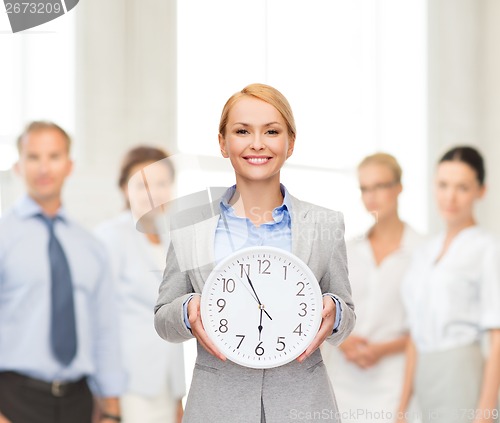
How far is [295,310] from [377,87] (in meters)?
1.65

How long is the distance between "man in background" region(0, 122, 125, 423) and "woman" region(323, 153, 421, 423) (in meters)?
0.78

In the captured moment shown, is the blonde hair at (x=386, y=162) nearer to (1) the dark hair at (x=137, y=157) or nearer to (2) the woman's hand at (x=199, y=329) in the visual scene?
(1) the dark hair at (x=137, y=157)

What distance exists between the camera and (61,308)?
2477 millimetres

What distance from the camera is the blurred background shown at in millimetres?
2643

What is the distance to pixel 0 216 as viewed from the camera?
2.52 m

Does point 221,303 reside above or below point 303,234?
below

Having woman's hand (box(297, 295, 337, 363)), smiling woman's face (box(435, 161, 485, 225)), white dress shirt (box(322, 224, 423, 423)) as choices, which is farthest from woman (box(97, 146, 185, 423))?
woman's hand (box(297, 295, 337, 363))

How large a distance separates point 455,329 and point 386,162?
0.65m

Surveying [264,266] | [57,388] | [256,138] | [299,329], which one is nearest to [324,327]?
[299,329]

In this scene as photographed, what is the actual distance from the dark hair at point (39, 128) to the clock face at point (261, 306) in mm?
1371

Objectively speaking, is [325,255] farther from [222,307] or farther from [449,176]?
[449,176]

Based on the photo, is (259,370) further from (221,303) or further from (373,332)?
(373,332)

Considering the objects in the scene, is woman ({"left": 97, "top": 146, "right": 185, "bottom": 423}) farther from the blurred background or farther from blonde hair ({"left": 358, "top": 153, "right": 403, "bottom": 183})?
blonde hair ({"left": 358, "top": 153, "right": 403, "bottom": 183})

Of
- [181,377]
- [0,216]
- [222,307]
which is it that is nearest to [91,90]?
[0,216]
